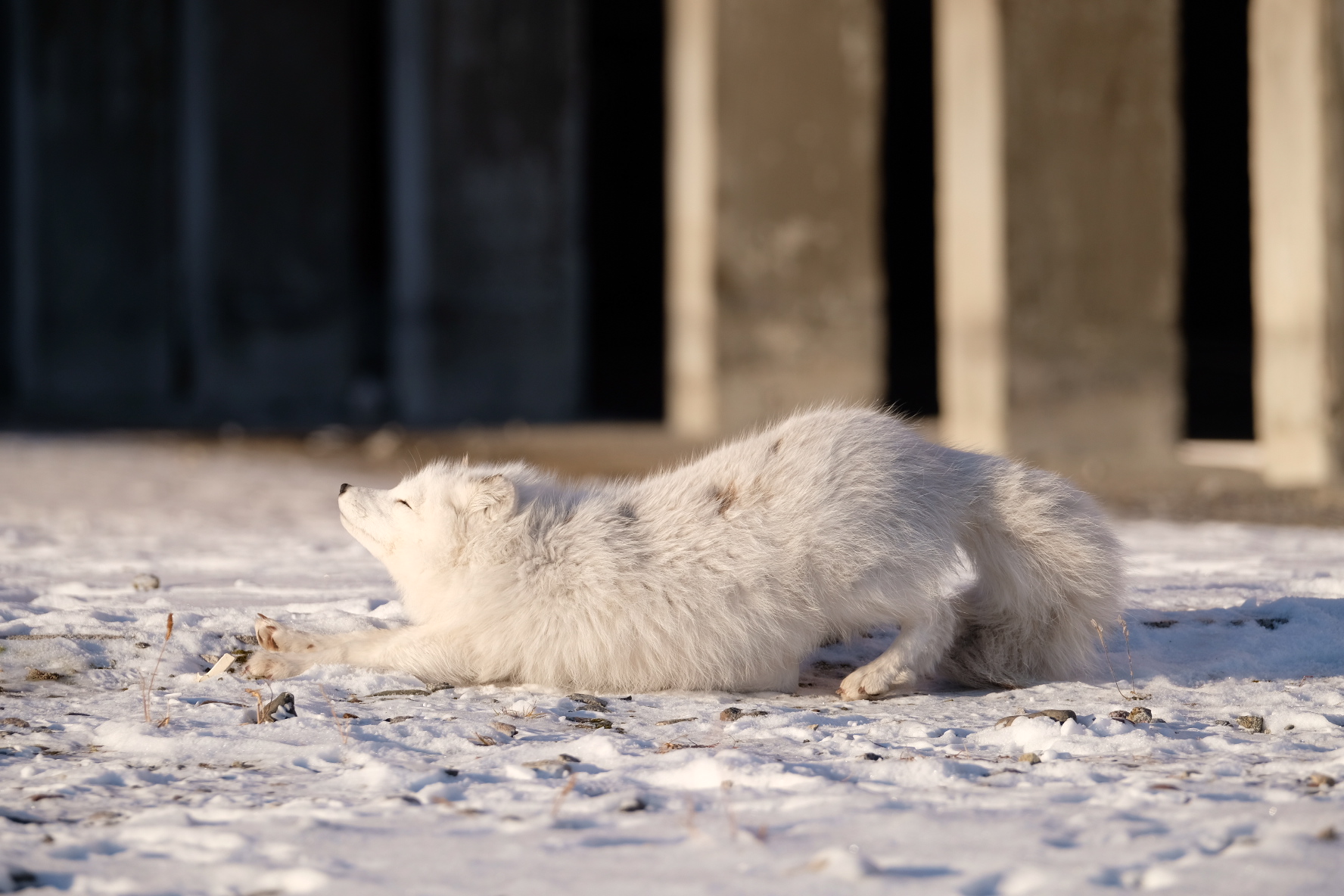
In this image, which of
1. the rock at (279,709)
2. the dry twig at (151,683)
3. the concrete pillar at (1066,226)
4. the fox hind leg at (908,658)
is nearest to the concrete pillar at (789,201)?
the concrete pillar at (1066,226)

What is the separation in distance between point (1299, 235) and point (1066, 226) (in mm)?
1623

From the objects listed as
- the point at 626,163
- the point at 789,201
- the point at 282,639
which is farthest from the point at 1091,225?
the point at 626,163

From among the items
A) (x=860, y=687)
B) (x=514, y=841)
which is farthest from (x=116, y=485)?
(x=514, y=841)

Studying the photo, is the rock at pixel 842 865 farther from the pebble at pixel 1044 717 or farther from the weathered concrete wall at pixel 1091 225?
the weathered concrete wall at pixel 1091 225

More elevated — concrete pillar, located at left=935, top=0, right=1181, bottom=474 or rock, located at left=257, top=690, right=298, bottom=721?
concrete pillar, located at left=935, top=0, right=1181, bottom=474

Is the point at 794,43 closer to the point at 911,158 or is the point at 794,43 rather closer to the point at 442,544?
the point at 911,158

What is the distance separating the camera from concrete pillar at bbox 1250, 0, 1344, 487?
8.59m

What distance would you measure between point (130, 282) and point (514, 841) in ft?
59.2

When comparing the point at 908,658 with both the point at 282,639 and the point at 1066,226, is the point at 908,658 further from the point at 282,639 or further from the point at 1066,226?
the point at 1066,226

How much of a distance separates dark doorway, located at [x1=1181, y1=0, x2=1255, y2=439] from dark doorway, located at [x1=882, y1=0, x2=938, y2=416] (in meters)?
2.89

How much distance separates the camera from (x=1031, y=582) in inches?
152

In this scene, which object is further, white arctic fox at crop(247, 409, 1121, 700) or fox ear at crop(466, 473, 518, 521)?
fox ear at crop(466, 473, 518, 521)

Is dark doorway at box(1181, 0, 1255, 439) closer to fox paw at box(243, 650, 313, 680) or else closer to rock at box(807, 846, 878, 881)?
fox paw at box(243, 650, 313, 680)

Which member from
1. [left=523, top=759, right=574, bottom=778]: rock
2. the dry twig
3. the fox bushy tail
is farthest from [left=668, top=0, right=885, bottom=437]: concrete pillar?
[left=523, top=759, right=574, bottom=778]: rock
